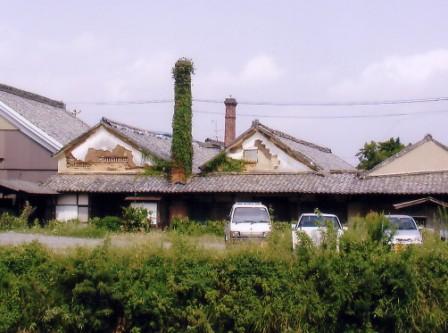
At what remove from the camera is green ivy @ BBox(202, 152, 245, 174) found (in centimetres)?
3425

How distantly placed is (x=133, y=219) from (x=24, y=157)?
7663 mm

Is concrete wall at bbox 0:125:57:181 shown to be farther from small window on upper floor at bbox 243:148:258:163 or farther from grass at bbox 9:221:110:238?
small window on upper floor at bbox 243:148:258:163

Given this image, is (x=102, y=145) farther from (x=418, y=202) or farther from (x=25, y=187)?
(x=418, y=202)

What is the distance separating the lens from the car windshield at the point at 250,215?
24.2m

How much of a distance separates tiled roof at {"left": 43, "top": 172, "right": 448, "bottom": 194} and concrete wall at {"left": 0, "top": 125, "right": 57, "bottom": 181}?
1.28 meters

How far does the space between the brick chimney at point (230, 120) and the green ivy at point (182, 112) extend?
21.4 ft

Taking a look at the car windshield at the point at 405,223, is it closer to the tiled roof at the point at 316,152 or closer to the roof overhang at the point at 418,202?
the roof overhang at the point at 418,202

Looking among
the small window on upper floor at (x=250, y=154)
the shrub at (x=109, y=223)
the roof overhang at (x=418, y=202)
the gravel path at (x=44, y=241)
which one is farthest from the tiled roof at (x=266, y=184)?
the gravel path at (x=44, y=241)

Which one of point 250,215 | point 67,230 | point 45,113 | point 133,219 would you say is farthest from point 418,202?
point 45,113

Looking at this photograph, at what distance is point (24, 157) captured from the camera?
119 feet

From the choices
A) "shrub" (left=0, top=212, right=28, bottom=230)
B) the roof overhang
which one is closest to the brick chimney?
the roof overhang

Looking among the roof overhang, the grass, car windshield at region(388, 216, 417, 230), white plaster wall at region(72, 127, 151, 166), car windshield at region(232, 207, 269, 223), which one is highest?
white plaster wall at region(72, 127, 151, 166)

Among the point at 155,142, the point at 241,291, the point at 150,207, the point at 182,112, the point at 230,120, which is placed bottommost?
the point at 241,291

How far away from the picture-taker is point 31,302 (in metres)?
15.2
